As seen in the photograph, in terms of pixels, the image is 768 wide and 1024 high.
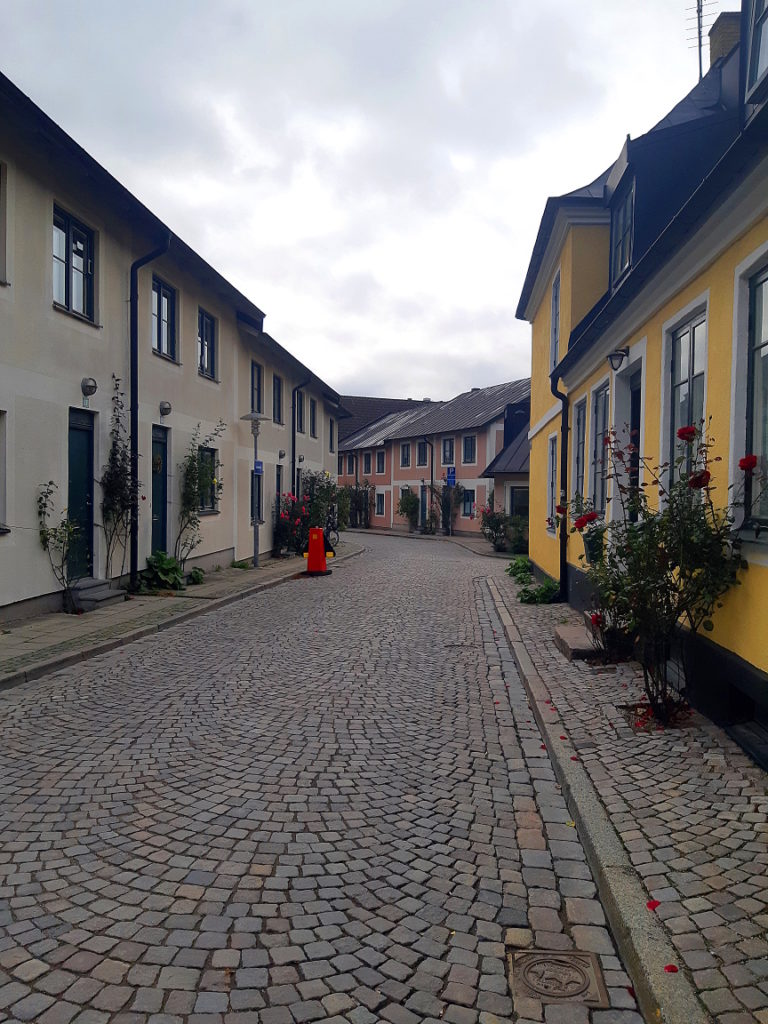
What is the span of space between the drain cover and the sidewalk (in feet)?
18.0

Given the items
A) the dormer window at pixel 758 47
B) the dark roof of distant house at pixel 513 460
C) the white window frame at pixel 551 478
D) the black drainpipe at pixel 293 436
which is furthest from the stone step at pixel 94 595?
the dark roof of distant house at pixel 513 460

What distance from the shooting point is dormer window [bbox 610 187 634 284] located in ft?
32.2

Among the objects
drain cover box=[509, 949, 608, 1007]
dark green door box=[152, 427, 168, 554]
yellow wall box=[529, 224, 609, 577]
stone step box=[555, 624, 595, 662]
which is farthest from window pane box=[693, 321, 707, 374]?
dark green door box=[152, 427, 168, 554]

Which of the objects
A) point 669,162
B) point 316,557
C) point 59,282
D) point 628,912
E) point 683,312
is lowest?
point 628,912

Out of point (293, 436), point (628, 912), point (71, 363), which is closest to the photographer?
point (628, 912)

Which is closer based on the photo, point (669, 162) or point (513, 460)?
point (669, 162)

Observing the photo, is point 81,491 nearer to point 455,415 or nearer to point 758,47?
point 758,47

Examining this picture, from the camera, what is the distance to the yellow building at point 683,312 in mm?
4762

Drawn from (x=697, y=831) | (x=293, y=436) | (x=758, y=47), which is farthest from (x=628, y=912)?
(x=293, y=436)

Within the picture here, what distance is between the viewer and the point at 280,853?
12.1 ft

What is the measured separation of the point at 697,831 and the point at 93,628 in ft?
25.1

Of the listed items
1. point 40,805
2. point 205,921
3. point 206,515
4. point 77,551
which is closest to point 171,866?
point 205,921

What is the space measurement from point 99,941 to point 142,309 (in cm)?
1140

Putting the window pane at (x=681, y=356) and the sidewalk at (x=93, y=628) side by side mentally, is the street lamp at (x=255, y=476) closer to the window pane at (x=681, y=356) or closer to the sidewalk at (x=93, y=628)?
the sidewalk at (x=93, y=628)
